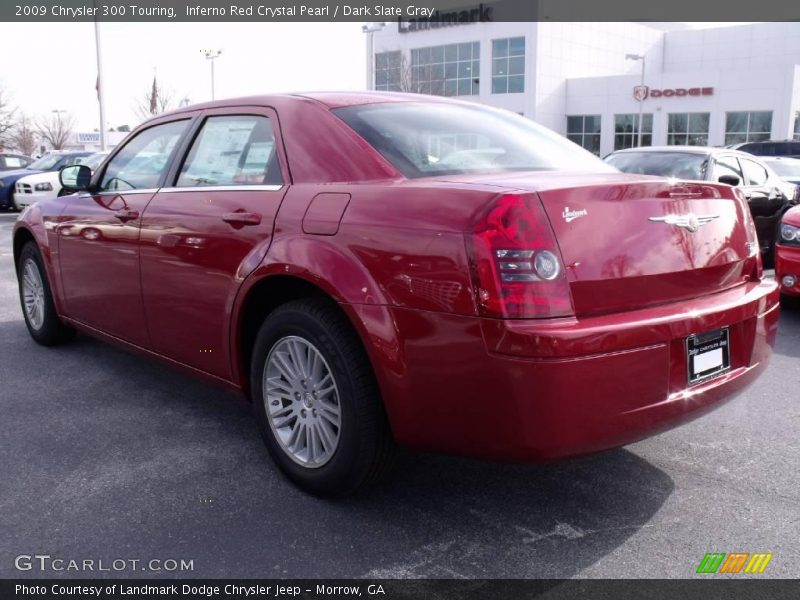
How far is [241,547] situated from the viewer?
108 inches

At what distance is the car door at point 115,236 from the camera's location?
408cm

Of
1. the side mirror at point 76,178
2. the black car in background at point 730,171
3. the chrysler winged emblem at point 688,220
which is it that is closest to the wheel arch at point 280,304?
the chrysler winged emblem at point 688,220

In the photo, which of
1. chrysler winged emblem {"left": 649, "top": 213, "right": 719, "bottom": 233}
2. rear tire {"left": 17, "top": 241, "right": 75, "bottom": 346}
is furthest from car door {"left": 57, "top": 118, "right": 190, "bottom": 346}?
chrysler winged emblem {"left": 649, "top": 213, "right": 719, "bottom": 233}

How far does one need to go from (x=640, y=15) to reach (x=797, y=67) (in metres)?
24.6

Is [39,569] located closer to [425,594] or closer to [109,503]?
[109,503]

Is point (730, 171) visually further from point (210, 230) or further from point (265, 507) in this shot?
point (265, 507)

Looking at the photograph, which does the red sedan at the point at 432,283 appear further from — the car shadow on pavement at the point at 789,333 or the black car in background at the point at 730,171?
the black car in background at the point at 730,171

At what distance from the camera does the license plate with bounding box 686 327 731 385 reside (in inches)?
A: 109

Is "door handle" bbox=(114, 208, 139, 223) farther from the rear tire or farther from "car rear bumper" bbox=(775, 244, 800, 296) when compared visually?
"car rear bumper" bbox=(775, 244, 800, 296)

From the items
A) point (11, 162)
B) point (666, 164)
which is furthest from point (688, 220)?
point (11, 162)

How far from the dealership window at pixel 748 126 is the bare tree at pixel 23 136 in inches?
2251

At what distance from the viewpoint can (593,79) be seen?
53.2m

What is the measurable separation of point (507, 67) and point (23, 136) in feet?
155

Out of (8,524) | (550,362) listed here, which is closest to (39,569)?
(8,524)
